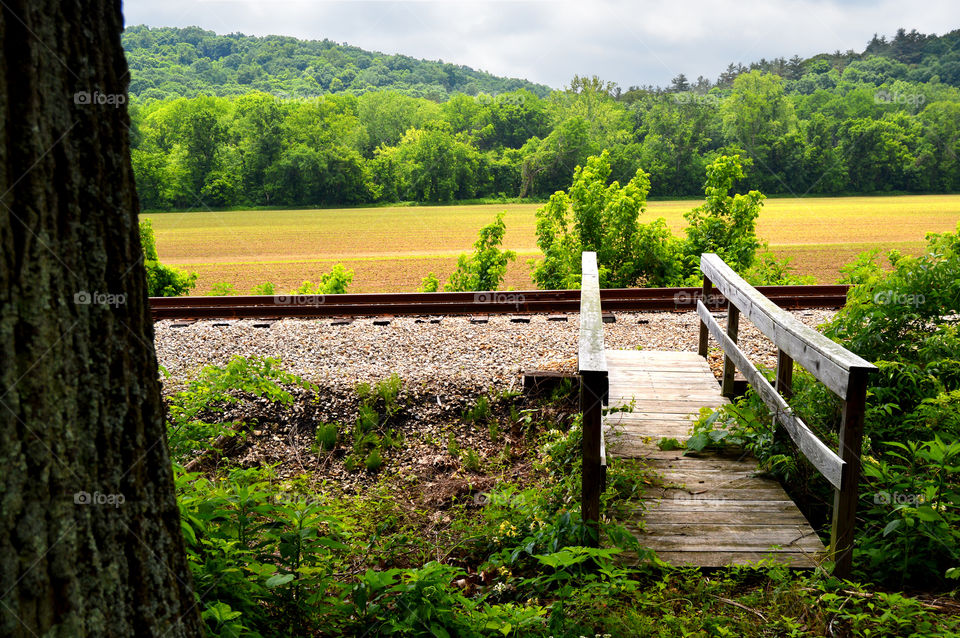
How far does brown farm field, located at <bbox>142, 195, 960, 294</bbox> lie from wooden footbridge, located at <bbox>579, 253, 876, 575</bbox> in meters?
11.9

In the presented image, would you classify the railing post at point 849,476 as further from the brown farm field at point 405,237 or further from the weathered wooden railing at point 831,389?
the brown farm field at point 405,237

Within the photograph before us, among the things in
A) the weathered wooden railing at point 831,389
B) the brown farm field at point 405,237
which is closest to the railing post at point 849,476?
the weathered wooden railing at point 831,389

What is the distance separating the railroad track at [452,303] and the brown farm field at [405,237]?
20.5 feet

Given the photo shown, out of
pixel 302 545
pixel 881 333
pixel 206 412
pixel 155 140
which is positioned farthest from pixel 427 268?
pixel 155 140

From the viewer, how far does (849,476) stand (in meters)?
3.16

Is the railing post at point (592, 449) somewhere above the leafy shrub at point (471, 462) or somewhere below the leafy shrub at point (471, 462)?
above

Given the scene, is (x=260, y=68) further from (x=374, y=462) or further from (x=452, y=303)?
(x=374, y=462)

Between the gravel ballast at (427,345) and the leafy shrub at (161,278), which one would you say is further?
the leafy shrub at (161,278)

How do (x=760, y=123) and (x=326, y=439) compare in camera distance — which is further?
(x=760, y=123)

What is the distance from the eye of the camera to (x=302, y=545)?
2.75 meters

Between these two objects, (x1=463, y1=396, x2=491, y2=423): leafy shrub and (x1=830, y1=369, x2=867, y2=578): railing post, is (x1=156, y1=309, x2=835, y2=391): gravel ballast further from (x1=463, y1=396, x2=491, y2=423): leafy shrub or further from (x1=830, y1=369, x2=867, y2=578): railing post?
(x1=830, y1=369, x2=867, y2=578): railing post

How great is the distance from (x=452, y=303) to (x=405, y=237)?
24.0m

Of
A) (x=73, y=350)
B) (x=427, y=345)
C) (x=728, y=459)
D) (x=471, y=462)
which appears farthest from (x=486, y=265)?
(x=73, y=350)

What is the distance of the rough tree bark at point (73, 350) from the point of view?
62.4 inches
